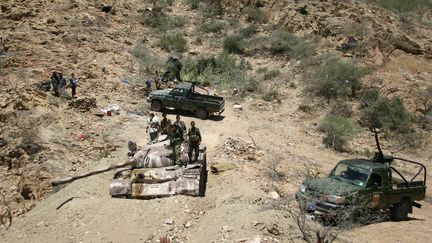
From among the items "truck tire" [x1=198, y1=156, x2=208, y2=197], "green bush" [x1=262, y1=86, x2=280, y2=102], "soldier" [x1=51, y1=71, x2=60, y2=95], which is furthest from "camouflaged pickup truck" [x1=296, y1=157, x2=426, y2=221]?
"soldier" [x1=51, y1=71, x2=60, y2=95]

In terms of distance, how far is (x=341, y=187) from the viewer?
10.4m

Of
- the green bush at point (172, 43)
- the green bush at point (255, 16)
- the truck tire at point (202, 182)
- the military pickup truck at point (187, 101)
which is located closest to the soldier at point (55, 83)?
the military pickup truck at point (187, 101)

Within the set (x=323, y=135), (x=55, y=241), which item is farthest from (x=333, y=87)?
(x=55, y=241)

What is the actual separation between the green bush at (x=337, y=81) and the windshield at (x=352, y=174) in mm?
11887

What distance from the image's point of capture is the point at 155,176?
37.6ft

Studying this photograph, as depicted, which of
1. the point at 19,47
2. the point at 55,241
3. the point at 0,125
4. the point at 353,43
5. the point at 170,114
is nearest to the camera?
the point at 55,241

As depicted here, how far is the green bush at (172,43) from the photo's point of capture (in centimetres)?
2745

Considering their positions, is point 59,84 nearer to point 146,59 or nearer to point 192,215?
point 146,59

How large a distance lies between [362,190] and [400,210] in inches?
71.7

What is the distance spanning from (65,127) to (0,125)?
7.25ft

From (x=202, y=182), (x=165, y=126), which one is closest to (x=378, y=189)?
(x=202, y=182)

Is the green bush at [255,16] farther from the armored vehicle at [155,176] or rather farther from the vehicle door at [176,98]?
the armored vehicle at [155,176]

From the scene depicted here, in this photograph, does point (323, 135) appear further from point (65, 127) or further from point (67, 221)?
point (67, 221)

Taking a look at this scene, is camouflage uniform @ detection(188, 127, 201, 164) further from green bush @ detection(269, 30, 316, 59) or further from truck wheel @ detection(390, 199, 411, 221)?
green bush @ detection(269, 30, 316, 59)
